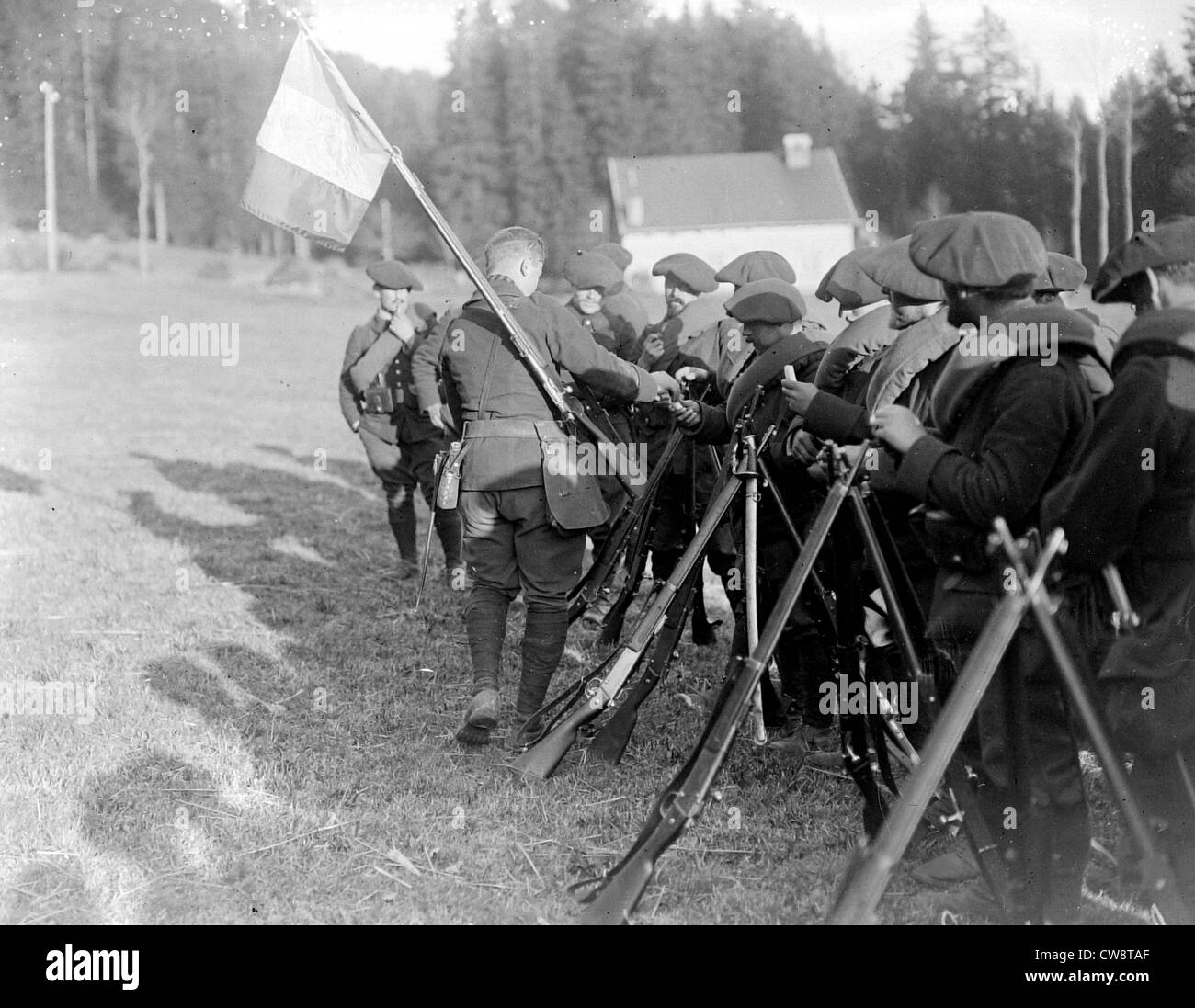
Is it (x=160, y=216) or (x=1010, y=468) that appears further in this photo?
(x=160, y=216)

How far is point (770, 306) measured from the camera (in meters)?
6.00

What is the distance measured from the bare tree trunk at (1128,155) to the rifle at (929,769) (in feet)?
15.8

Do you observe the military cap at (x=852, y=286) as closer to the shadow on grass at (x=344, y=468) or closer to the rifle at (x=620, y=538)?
the rifle at (x=620, y=538)

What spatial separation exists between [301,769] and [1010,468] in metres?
3.33

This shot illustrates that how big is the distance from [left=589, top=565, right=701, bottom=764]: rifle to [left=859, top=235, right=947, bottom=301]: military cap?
51.6 inches

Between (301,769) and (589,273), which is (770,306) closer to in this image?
(301,769)

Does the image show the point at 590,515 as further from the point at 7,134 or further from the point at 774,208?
the point at 774,208

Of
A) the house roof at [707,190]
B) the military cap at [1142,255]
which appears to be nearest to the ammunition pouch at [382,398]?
the military cap at [1142,255]

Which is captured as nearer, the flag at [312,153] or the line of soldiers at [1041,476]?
the line of soldiers at [1041,476]

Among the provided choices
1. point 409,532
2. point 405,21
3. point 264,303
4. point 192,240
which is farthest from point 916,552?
point 192,240

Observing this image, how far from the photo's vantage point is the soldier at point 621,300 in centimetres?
962

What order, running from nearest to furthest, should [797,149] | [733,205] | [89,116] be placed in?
1. [797,149]
2. [733,205]
3. [89,116]

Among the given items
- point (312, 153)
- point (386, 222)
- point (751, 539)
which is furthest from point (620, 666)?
point (386, 222)
